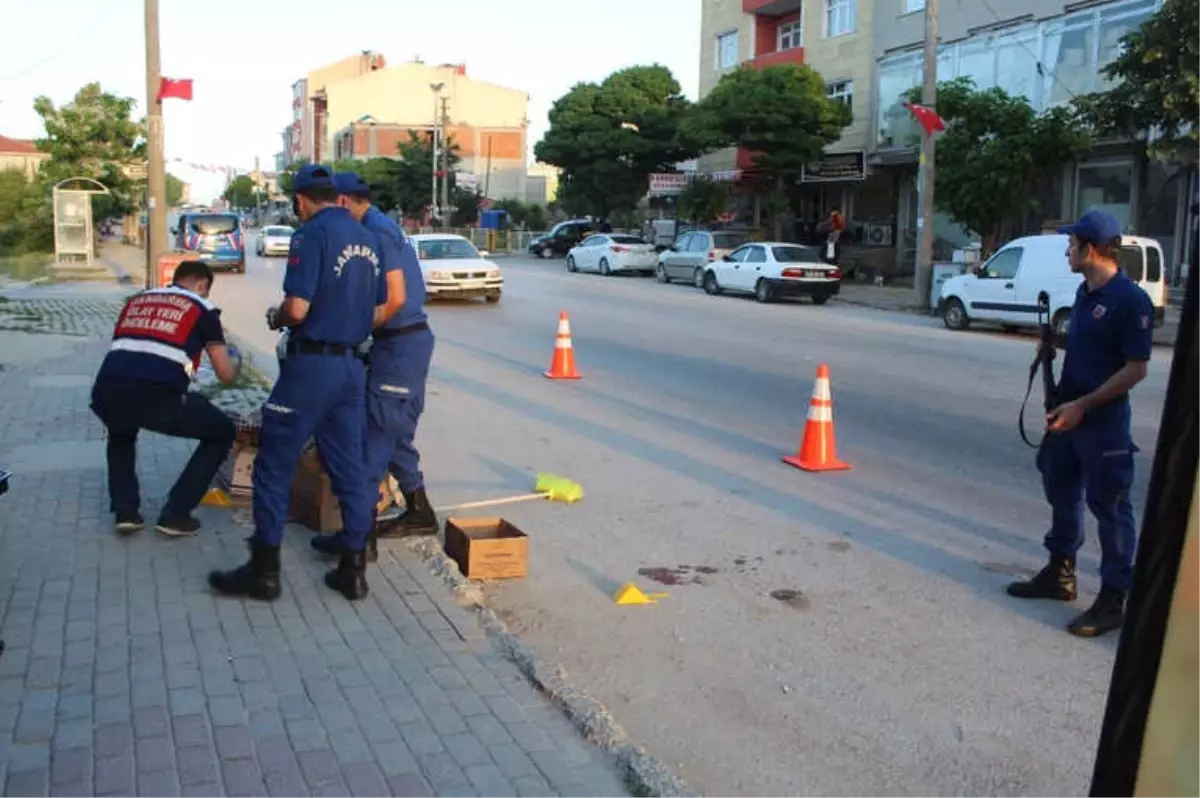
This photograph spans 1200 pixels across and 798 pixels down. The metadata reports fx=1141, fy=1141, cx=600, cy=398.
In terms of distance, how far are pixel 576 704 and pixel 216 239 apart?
109 feet

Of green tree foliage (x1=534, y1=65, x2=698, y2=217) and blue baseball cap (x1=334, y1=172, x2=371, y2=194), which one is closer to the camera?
blue baseball cap (x1=334, y1=172, x2=371, y2=194)

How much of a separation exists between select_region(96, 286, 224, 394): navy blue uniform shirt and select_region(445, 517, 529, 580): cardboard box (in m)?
1.67

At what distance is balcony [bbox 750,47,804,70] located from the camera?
1569 inches

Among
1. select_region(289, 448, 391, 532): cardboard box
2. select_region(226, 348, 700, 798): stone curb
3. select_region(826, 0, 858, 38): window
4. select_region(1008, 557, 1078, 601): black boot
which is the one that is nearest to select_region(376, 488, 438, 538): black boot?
select_region(289, 448, 391, 532): cardboard box

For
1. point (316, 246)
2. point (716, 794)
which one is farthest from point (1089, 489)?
point (316, 246)

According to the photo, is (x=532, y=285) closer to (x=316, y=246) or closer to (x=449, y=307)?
(x=449, y=307)

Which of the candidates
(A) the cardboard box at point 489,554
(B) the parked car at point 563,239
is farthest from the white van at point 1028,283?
(B) the parked car at point 563,239

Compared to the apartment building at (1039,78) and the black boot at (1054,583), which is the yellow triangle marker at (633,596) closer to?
the black boot at (1054,583)

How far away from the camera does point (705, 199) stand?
135 feet

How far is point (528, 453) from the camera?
9344 millimetres

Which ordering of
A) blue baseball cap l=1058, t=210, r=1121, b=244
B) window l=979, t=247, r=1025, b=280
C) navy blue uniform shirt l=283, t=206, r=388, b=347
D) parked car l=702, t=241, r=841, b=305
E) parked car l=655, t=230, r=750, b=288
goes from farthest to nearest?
parked car l=655, t=230, r=750, b=288
parked car l=702, t=241, r=841, b=305
window l=979, t=247, r=1025, b=280
blue baseball cap l=1058, t=210, r=1121, b=244
navy blue uniform shirt l=283, t=206, r=388, b=347

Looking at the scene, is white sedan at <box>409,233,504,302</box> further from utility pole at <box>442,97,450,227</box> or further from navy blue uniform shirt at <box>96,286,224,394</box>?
utility pole at <box>442,97,450,227</box>

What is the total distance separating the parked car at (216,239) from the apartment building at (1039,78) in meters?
20.0

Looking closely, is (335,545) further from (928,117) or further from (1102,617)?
(928,117)
